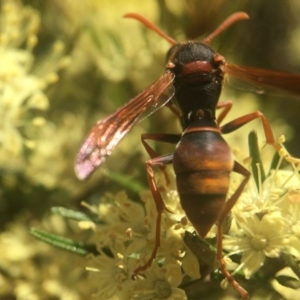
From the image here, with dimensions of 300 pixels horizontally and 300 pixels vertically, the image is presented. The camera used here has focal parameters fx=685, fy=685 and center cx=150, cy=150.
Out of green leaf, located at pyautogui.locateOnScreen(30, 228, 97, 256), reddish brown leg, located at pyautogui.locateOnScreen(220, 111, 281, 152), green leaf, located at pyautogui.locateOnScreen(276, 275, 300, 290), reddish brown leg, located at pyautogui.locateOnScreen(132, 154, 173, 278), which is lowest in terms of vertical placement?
green leaf, located at pyautogui.locateOnScreen(30, 228, 97, 256)

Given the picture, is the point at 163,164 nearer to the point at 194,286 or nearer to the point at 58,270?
the point at 194,286

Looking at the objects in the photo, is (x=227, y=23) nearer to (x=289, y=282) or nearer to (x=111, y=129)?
(x=111, y=129)

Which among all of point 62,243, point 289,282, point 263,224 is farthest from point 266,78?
point 62,243

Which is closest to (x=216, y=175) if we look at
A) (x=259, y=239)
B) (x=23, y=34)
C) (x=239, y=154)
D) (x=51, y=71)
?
(x=259, y=239)

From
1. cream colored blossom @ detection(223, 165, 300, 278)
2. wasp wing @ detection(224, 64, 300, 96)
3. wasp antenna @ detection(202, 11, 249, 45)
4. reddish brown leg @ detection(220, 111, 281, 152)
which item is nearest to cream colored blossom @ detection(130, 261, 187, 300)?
cream colored blossom @ detection(223, 165, 300, 278)

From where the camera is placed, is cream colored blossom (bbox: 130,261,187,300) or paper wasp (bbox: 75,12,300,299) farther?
cream colored blossom (bbox: 130,261,187,300)

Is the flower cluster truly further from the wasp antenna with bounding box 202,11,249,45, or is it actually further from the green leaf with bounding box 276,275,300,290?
the wasp antenna with bounding box 202,11,249,45
